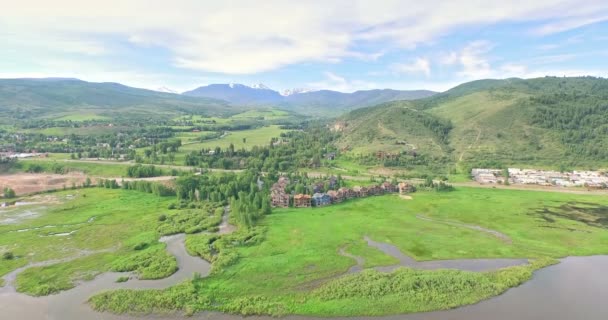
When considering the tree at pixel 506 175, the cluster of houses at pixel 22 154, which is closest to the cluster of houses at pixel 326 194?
the tree at pixel 506 175

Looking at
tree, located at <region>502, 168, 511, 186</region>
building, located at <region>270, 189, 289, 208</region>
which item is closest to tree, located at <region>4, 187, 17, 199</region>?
building, located at <region>270, 189, 289, 208</region>

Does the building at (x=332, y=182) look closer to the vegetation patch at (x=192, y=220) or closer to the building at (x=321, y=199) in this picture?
the building at (x=321, y=199)

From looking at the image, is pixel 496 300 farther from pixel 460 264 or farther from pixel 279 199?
pixel 279 199

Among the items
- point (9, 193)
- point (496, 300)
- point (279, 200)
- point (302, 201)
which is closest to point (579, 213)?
point (496, 300)

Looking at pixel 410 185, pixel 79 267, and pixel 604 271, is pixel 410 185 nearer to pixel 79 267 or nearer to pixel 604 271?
pixel 604 271

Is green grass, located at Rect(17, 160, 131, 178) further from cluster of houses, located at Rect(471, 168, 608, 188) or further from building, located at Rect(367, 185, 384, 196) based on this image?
cluster of houses, located at Rect(471, 168, 608, 188)

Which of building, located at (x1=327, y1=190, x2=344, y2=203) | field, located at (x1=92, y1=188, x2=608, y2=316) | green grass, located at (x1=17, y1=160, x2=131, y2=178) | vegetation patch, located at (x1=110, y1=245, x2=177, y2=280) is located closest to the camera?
field, located at (x1=92, y1=188, x2=608, y2=316)
